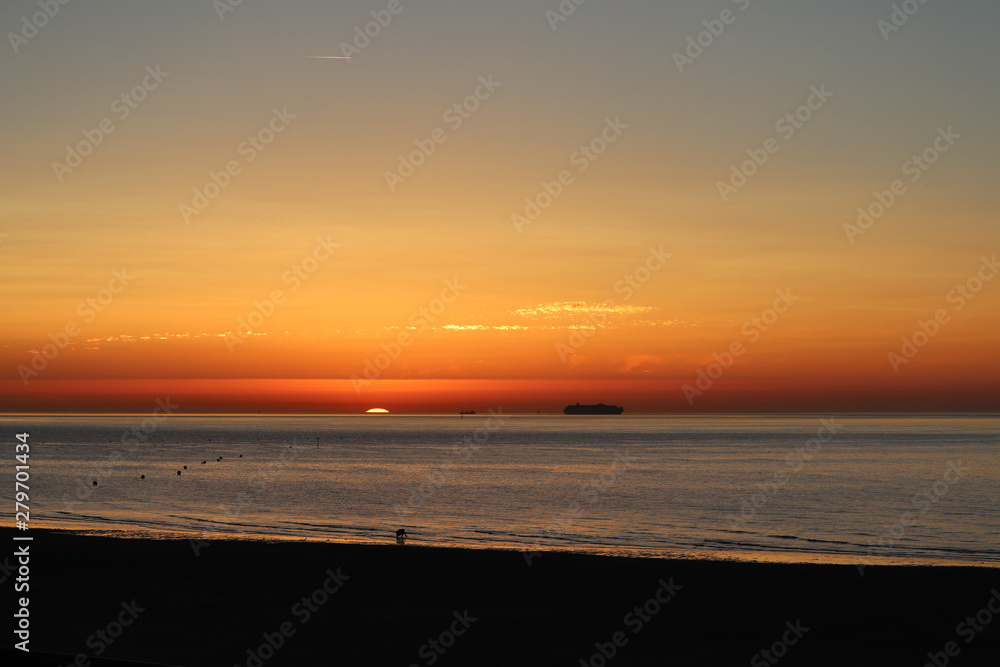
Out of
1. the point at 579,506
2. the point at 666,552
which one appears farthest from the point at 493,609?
the point at 579,506

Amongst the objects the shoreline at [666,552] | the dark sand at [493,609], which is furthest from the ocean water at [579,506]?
the dark sand at [493,609]

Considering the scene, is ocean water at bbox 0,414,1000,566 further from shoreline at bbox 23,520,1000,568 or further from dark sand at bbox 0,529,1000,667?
dark sand at bbox 0,529,1000,667

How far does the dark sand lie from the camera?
51.6ft

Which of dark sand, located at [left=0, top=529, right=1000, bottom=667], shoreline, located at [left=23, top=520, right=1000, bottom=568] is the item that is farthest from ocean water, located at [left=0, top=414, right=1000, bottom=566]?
dark sand, located at [left=0, top=529, right=1000, bottom=667]

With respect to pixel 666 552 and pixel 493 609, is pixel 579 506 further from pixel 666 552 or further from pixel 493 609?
pixel 493 609

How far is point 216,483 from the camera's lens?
263 feet

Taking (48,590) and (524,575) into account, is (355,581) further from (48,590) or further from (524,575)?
(48,590)

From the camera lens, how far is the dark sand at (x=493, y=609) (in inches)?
619

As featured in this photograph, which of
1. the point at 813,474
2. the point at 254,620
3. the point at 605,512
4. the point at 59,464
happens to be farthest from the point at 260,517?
the point at 59,464

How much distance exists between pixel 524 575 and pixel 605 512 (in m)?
30.0

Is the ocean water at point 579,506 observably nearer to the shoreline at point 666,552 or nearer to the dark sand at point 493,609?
the shoreline at point 666,552

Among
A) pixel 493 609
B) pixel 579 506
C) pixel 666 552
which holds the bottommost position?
pixel 493 609

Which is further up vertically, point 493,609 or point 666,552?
point 666,552

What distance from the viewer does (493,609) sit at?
19.7 m
